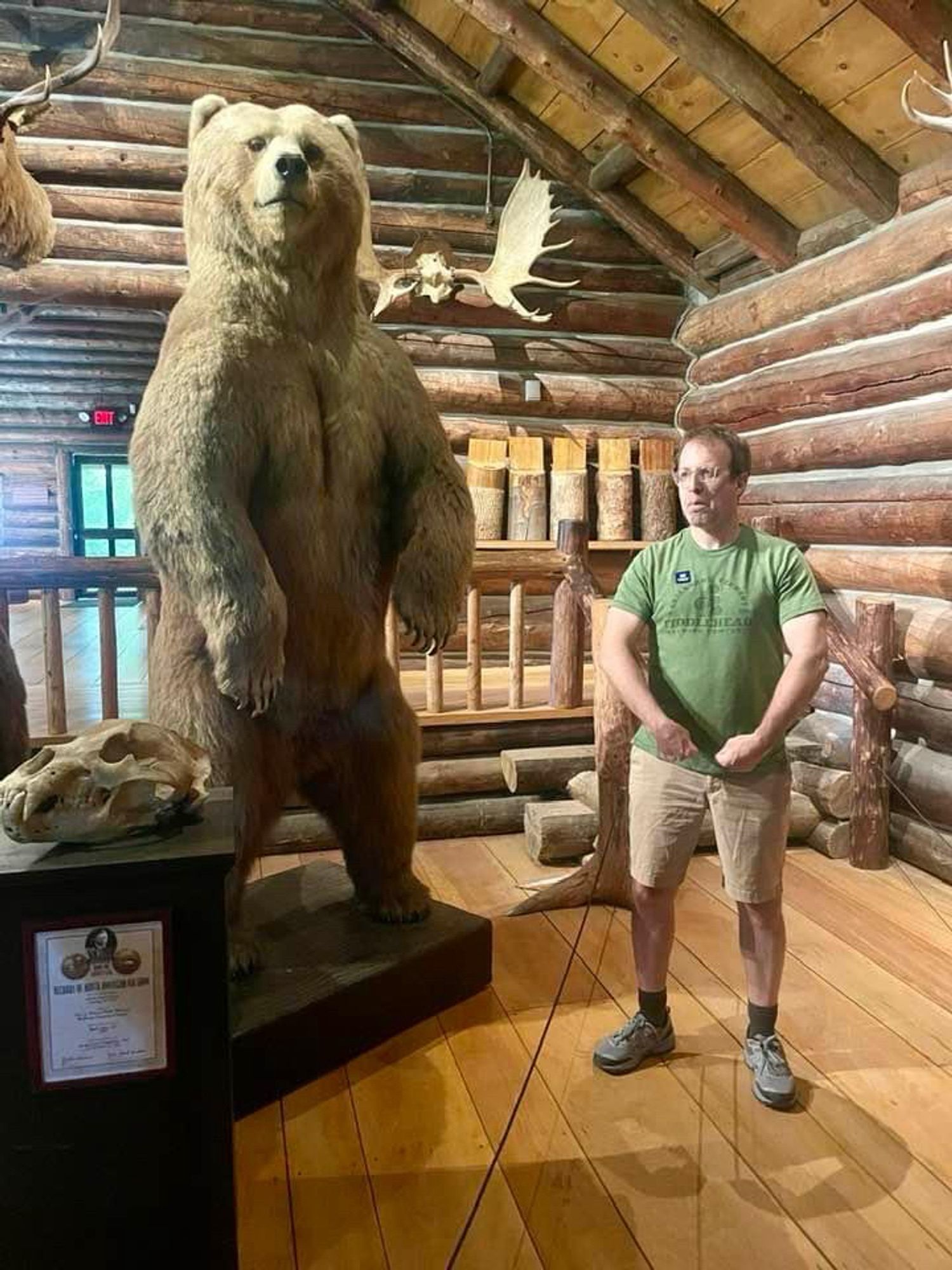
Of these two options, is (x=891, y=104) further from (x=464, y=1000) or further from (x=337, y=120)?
(x=464, y=1000)

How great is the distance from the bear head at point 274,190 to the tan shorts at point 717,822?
1241 millimetres

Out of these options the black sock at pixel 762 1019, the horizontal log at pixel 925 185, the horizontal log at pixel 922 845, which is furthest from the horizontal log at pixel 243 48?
the black sock at pixel 762 1019

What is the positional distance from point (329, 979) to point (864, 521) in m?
2.92

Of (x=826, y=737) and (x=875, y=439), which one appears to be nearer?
(x=875, y=439)

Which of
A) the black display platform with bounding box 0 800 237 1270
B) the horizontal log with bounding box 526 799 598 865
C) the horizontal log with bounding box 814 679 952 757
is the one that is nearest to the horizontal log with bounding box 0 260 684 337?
the horizontal log with bounding box 814 679 952 757

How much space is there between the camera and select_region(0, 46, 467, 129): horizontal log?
4.77 m

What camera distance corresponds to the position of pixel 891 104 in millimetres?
3502

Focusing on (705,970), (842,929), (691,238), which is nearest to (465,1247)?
(705,970)

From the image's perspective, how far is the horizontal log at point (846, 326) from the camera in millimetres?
3525

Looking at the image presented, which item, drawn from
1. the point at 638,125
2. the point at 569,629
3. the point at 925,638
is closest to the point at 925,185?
the point at 638,125

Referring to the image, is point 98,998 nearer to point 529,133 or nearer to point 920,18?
point 920,18

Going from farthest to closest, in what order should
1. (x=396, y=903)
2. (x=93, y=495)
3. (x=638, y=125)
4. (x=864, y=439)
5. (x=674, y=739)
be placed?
(x=93, y=495), (x=638, y=125), (x=864, y=439), (x=396, y=903), (x=674, y=739)

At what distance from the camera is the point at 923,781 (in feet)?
11.6

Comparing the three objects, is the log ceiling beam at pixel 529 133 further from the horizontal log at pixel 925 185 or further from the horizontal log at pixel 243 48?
the horizontal log at pixel 925 185
